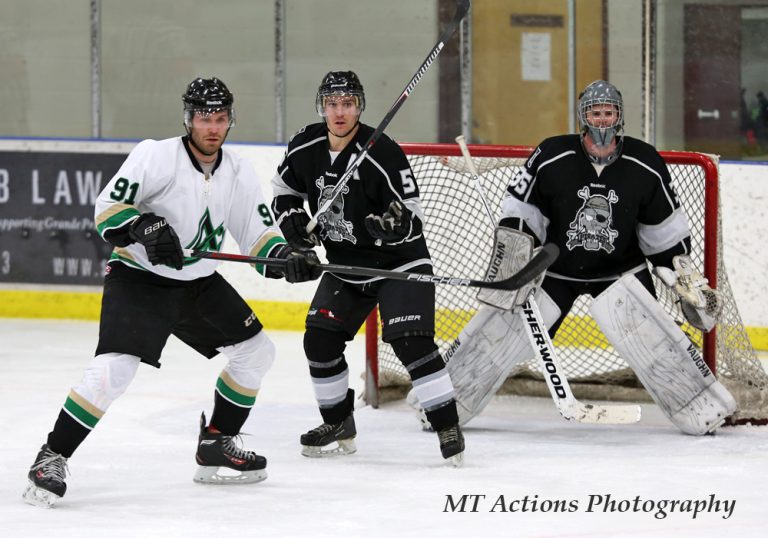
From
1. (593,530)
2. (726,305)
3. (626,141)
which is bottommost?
(593,530)

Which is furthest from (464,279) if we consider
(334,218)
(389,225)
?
(334,218)

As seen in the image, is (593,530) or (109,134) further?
(109,134)

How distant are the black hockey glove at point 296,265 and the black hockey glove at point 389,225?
0.20 meters

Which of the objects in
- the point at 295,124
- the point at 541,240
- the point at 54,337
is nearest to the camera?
the point at 541,240

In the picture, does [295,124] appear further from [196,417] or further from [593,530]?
[593,530]

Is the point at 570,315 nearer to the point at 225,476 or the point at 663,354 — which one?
the point at 663,354

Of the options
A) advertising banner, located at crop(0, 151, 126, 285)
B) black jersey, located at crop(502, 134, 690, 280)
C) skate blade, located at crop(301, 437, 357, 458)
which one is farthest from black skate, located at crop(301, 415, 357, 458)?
advertising banner, located at crop(0, 151, 126, 285)

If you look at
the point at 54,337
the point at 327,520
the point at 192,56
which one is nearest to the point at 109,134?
the point at 192,56

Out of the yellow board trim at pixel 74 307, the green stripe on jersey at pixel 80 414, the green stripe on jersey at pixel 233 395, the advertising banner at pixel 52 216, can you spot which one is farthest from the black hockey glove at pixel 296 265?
the advertising banner at pixel 52 216

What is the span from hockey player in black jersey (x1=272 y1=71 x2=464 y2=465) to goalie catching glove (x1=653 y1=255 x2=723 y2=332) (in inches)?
28.8

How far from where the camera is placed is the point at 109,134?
266 inches

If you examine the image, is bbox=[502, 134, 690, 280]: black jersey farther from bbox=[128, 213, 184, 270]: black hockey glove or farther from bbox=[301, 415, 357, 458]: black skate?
bbox=[128, 213, 184, 270]: black hockey glove

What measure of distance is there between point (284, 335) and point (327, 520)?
9.43ft

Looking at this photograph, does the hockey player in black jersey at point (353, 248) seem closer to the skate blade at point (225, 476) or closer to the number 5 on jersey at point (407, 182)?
the number 5 on jersey at point (407, 182)
